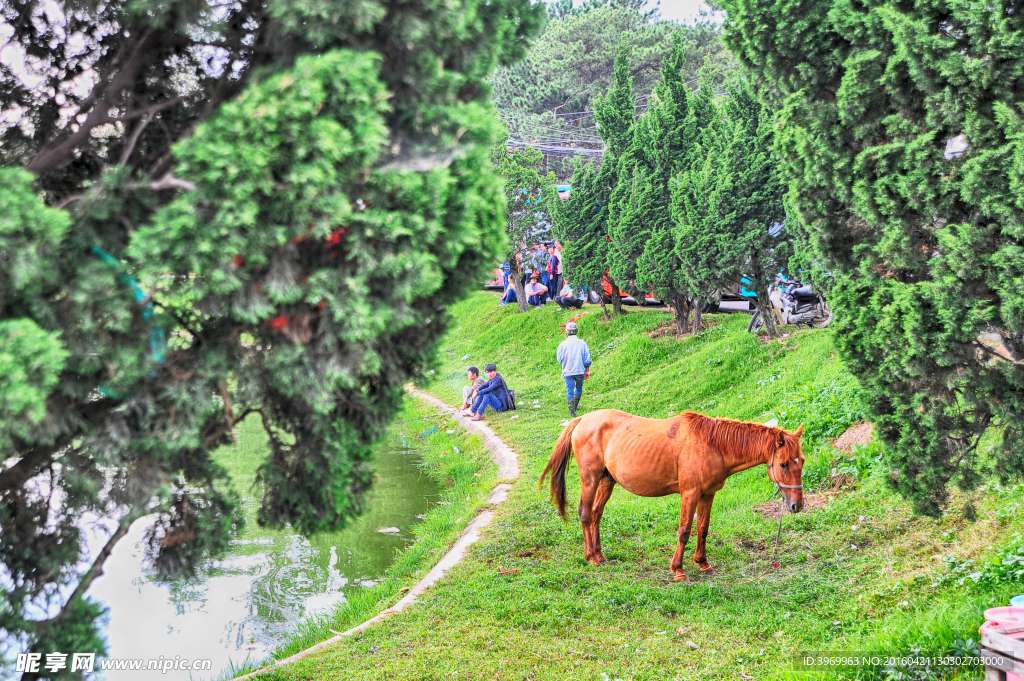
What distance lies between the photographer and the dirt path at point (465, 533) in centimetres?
661

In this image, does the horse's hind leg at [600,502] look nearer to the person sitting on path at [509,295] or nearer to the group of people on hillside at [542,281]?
the group of people on hillside at [542,281]

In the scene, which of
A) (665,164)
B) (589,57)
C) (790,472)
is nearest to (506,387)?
(665,164)

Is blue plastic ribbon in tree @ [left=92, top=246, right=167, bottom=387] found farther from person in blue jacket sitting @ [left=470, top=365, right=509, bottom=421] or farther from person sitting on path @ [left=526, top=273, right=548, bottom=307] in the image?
person sitting on path @ [left=526, top=273, right=548, bottom=307]

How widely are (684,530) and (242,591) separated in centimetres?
485

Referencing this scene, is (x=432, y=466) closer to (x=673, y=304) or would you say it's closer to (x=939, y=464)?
(x=673, y=304)

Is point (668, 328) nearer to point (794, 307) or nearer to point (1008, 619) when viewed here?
point (794, 307)

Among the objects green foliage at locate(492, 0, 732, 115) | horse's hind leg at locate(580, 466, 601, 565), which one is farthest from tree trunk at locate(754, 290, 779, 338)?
green foliage at locate(492, 0, 732, 115)

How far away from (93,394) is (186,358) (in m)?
0.52

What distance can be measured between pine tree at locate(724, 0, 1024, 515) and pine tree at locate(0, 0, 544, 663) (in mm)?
3153

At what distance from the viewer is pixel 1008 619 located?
425cm

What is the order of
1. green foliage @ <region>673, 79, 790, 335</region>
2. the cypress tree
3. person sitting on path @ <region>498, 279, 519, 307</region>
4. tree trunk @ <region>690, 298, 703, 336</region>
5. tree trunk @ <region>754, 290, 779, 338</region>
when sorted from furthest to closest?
person sitting on path @ <region>498, 279, 519, 307</region> < the cypress tree < tree trunk @ <region>690, 298, 703, 336</region> < tree trunk @ <region>754, 290, 779, 338</region> < green foliage @ <region>673, 79, 790, 335</region>

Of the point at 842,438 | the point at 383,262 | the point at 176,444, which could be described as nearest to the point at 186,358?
the point at 176,444

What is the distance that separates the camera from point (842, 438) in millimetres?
9609

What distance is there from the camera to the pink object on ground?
4074 millimetres
